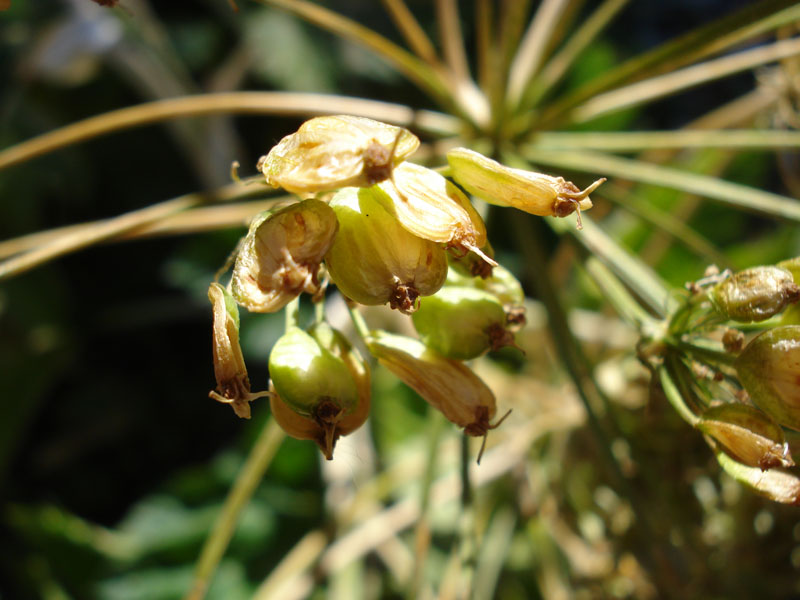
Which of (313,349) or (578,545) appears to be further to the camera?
(578,545)

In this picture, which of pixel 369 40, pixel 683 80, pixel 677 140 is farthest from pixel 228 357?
pixel 683 80

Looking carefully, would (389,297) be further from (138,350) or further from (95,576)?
(138,350)

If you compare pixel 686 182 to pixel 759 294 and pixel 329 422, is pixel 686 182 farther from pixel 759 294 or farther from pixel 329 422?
pixel 329 422

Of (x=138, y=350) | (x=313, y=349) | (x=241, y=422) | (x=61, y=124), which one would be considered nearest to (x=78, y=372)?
(x=138, y=350)

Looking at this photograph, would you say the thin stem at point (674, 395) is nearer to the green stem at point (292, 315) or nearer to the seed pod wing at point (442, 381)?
the seed pod wing at point (442, 381)

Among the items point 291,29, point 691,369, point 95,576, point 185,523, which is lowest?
point 95,576


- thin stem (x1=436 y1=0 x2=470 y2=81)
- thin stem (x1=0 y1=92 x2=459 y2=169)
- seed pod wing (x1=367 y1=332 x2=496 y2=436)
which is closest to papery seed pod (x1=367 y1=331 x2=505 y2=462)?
seed pod wing (x1=367 y1=332 x2=496 y2=436)

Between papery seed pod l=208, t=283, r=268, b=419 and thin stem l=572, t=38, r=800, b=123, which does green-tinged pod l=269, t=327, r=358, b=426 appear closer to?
papery seed pod l=208, t=283, r=268, b=419
